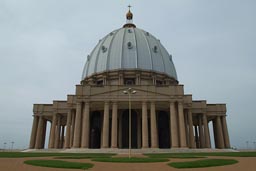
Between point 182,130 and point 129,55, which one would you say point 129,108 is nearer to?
point 182,130

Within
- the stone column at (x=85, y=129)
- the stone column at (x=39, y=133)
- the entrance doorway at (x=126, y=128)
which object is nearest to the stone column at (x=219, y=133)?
the entrance doorway at (x=126, y=128)

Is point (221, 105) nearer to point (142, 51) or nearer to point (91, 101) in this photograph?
point (142, 51)

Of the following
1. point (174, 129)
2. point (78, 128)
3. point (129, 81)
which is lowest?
point (174, 129)

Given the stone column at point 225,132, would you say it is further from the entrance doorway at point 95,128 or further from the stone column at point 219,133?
the entrance doorway at point 95,128

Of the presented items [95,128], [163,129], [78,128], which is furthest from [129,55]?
[78,128]

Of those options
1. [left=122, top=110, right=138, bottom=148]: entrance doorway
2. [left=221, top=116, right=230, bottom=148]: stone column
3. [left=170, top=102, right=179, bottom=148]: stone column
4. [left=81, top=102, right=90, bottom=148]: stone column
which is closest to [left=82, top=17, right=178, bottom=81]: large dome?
[left=122, top=110, right=138, bottom=148]: entrance doorway

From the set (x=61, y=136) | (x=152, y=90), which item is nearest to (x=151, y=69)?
(x=152, y=90)

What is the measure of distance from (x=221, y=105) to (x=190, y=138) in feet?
46.5

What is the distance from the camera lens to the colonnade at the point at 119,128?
1529 inches

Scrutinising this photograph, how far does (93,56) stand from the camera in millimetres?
62250

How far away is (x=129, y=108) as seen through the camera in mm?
32875

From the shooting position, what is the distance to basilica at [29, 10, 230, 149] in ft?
131

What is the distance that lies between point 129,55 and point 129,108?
2650 centimetres

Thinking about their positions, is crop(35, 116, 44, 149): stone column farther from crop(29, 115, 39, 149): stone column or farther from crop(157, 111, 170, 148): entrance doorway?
crop(157, 111, 170, 148): entrance doorway
